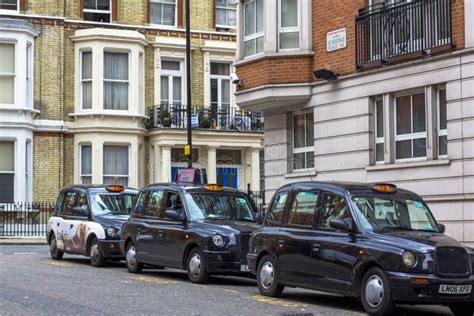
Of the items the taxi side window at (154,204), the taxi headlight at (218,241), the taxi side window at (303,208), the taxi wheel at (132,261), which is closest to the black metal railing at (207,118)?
the taxi wheel at (132,261)

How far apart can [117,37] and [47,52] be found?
8.94ft

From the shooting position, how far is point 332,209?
45.7 ft

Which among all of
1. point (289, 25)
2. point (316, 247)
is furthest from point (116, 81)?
point (316, 247)

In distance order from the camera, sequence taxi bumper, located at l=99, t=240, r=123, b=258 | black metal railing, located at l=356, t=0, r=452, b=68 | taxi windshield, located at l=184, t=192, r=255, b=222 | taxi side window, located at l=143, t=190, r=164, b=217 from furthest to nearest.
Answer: taxi bumper, located at l=99, t=240, r=123, b=258
black metal railing, located at l=356, t=0, r=452, b=68
taxi side window, located at l=143, t=190, r=164, b=217
taxi windshield, located at l=184, t=192, r=255, b=222

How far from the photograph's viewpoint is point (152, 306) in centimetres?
1341

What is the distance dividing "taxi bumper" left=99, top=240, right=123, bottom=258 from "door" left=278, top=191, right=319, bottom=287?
6849mm

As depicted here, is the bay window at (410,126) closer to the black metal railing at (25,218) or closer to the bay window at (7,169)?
the black metal railing at (25,218)

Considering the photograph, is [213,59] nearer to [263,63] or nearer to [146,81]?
[146,81]

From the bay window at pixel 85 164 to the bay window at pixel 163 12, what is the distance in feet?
19.2

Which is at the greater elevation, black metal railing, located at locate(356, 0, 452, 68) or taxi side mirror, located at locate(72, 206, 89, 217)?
black metal railing, located at locate(356, 0, 452, 68)

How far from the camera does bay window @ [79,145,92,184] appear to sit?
38.4m

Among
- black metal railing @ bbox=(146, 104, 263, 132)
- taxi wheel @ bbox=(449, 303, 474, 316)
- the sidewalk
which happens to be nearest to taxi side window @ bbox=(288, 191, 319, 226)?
taxi wheel @ bbox=(449, 303, 474, 316)

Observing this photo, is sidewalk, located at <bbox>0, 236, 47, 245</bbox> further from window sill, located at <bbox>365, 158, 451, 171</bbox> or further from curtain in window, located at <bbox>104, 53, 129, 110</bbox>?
window sill, located at <bbox>365, 158, 451, 171</bbox>

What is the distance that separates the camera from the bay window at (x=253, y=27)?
82.3 feet
